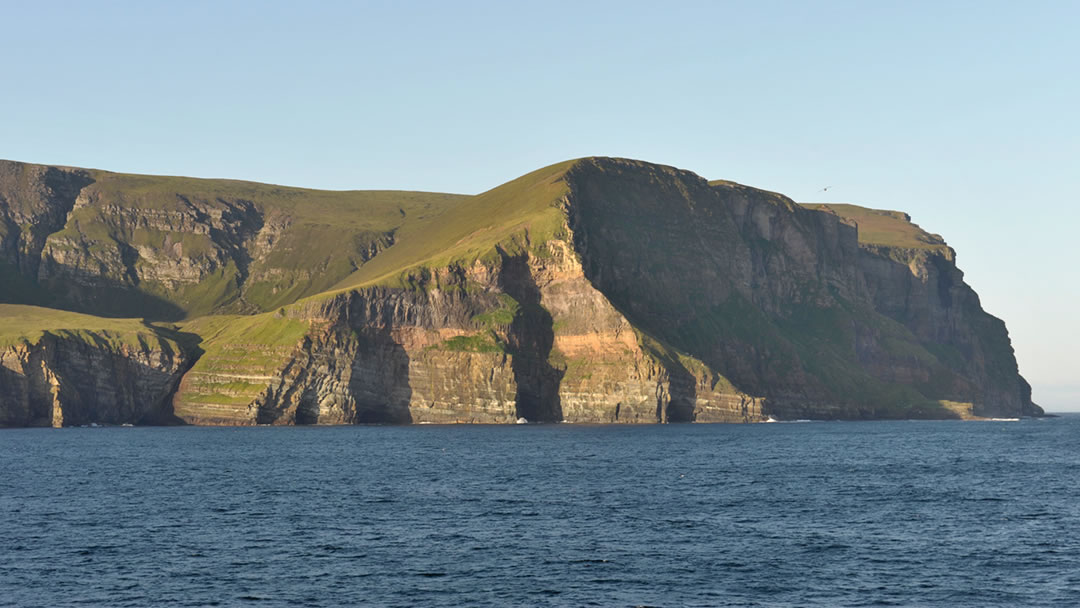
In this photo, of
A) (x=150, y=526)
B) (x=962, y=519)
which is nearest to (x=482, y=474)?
(x=150, y=526)

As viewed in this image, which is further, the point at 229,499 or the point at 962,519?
the point at 229,499

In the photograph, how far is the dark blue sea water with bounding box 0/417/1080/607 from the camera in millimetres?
67125

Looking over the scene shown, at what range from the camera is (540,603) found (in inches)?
2522

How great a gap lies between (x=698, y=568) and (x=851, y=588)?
414 inches

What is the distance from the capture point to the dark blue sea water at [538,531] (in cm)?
6712

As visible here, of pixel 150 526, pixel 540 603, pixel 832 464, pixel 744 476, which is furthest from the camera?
pixel 832 464

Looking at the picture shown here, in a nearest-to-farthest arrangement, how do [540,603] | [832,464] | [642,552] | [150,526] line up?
[540,603] → [642,552] → [150,526] → [832,464]

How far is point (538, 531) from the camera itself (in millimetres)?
89062

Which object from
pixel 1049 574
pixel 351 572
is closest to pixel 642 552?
pixel 351 572

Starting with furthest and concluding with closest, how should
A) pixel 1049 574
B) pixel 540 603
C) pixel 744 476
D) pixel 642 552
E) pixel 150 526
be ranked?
pixel 744 476 → pixel 150 526 → pixel 642 552 → pixel 1049 574 → pixel 540 603

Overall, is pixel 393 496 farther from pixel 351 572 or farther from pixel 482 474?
pixel 351 572

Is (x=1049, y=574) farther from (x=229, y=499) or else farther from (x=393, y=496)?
(x=229, y=499)

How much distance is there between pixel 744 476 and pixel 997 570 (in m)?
58.7

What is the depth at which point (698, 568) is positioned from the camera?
2889 inches
